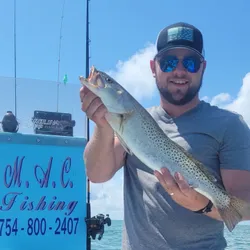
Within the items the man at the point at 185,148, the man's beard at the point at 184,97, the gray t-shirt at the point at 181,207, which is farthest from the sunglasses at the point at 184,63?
the gray t-shirt at the point at 181,207

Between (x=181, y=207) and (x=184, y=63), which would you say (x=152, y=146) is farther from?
(x=184, y=63)

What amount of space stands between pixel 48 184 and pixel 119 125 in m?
1.44

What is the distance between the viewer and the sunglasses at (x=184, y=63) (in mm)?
2707

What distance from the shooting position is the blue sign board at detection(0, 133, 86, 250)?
3.48 metres

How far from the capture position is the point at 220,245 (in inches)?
98.1

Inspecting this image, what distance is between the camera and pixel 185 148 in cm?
257

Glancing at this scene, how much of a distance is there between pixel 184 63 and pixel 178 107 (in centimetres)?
27

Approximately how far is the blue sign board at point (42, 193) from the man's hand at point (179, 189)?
1568 millimetres

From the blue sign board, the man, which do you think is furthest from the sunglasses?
the blue sign board

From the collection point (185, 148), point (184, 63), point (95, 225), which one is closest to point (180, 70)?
point (184, 63)

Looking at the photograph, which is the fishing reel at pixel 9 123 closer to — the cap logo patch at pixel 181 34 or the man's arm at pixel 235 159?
the cap logo patch at pixel 181 34

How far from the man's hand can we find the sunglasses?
71cm

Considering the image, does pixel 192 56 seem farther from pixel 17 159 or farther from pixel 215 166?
pixel 17 159

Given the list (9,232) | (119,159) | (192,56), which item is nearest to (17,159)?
(9,232)
